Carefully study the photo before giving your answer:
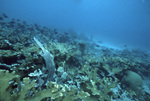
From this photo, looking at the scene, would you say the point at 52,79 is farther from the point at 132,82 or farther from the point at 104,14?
the point at 104,14

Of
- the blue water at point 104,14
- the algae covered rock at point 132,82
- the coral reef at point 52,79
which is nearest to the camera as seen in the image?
the coral reef at point 52,79

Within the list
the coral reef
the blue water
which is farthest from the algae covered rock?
the blue water

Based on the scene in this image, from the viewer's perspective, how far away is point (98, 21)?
573ft

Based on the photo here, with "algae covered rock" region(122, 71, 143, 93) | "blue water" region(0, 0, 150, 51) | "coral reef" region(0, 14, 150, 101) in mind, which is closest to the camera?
"coral reef" region(0, 14, 150, 101)

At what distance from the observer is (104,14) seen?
130000 mm

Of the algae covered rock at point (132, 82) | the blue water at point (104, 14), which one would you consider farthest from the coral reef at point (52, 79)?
the blue water at point (104, 14)

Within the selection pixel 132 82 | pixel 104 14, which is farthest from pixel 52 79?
pixel 104 14

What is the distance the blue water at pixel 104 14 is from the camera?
3841cm

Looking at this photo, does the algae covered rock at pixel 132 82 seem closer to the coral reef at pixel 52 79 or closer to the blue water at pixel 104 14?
the coral reef at pixel 52 79

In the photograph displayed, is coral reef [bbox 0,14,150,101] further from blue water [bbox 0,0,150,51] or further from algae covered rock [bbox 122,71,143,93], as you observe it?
blue water [bbox 0,0,150,51]

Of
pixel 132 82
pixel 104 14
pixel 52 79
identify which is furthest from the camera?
pixel 104 14

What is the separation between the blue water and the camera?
38.4m

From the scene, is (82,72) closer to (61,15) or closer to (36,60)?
(36,60)

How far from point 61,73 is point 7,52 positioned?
202 cm
